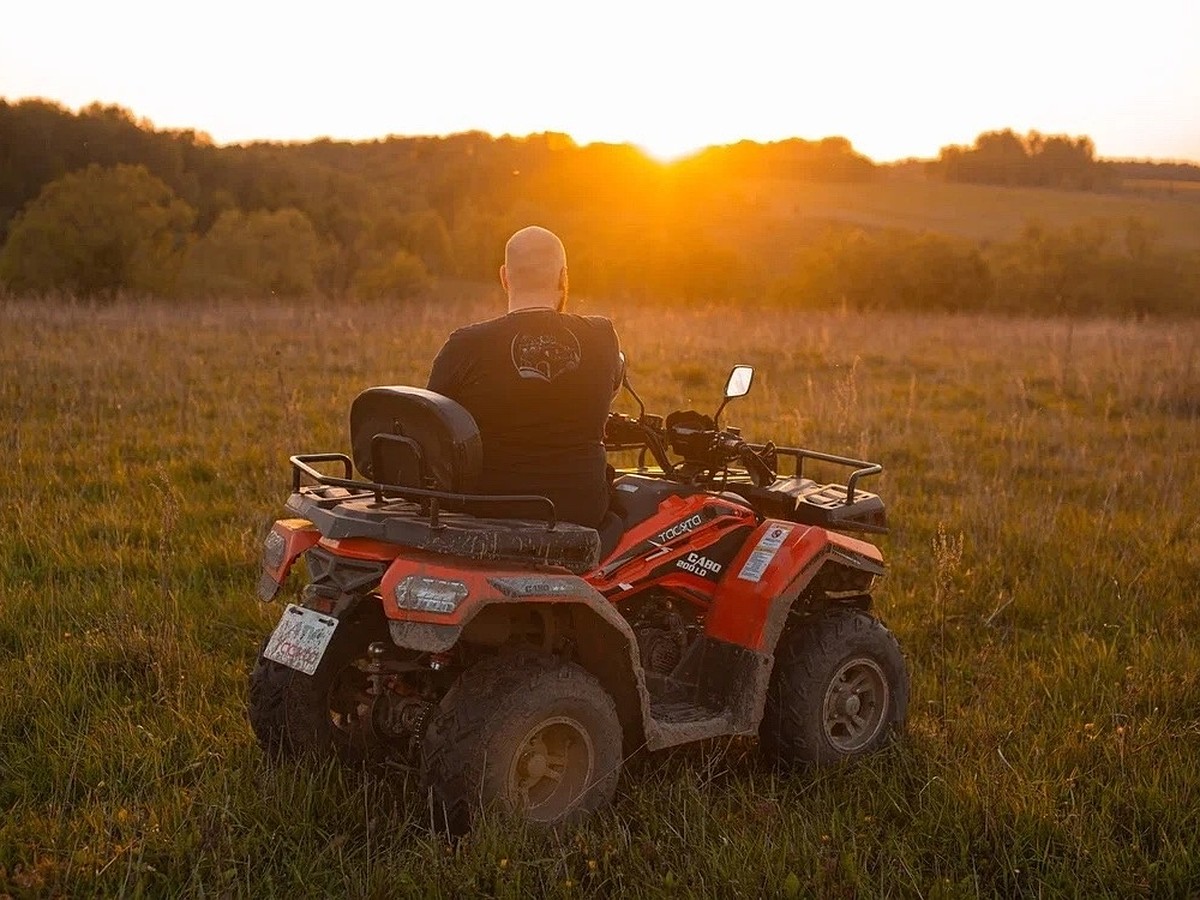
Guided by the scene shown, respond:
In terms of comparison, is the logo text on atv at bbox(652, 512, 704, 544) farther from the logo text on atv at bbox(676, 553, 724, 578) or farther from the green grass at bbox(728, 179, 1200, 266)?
the green grass at bbox(728, 179, 1200, 266)

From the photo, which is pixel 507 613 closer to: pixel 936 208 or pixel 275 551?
pixel 275 551

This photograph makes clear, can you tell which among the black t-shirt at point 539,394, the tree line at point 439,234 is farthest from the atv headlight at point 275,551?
the tree line at point 439,234

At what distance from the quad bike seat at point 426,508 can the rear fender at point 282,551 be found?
0.24m

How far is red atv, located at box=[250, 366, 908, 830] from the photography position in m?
3.68

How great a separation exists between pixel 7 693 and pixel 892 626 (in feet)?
14.2

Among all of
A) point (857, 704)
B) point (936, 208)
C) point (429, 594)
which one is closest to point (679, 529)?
point (857, 704)

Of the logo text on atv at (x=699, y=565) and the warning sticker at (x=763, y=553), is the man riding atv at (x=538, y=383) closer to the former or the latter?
the logo text on atv at (x=699, y=565)

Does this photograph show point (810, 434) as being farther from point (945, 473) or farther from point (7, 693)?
point (7, 693)

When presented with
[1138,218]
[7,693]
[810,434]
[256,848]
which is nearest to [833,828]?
[256,848]

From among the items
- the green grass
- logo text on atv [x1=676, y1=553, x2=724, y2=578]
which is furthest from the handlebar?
the green grass

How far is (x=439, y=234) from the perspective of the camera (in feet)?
193

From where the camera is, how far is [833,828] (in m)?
3.96

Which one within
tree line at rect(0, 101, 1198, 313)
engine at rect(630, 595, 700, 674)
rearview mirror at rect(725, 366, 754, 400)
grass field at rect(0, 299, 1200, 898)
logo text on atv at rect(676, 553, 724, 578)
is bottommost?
grass field at rect(0, 299, 1200, 898)

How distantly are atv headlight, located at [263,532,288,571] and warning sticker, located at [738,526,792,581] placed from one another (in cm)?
175
